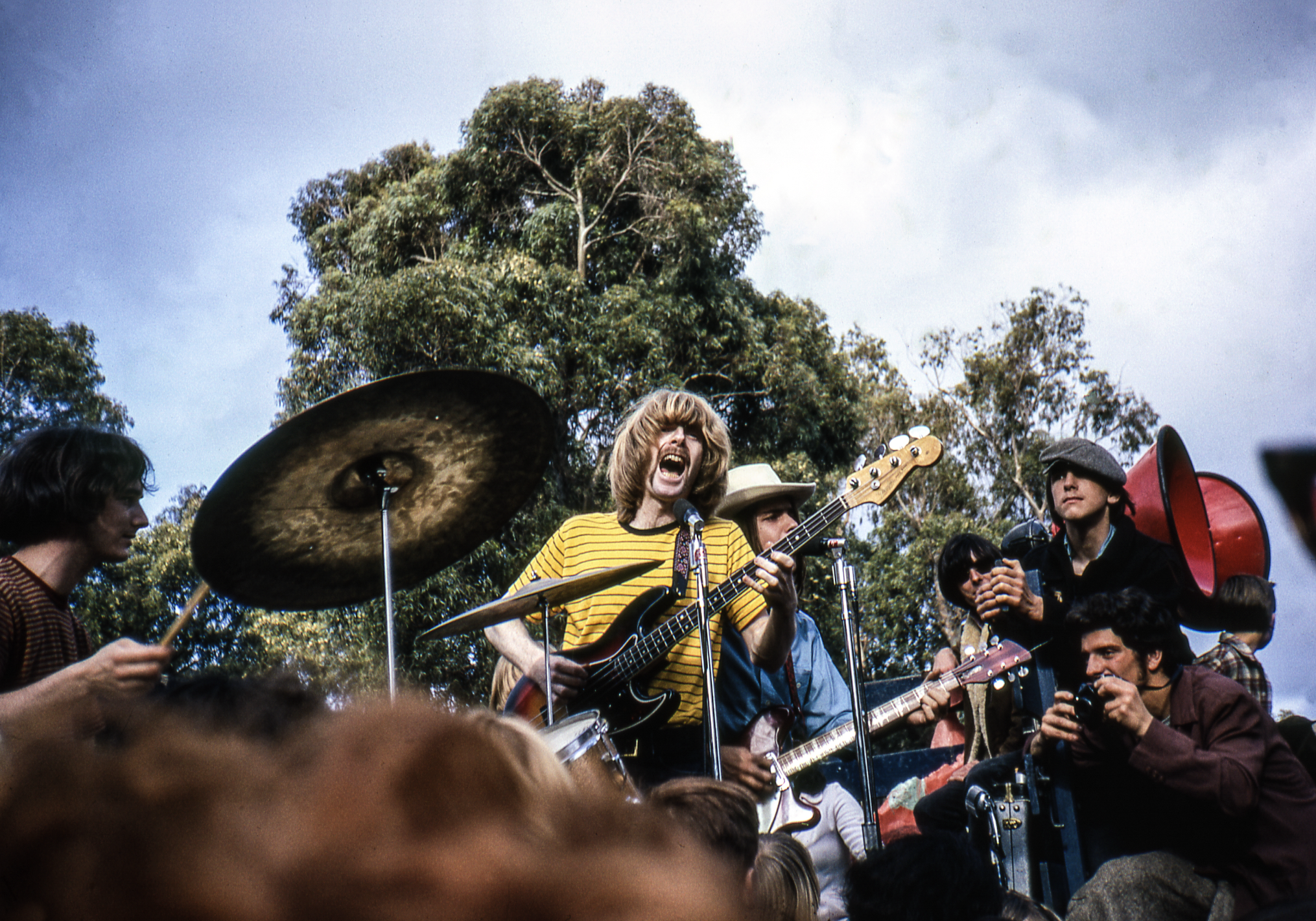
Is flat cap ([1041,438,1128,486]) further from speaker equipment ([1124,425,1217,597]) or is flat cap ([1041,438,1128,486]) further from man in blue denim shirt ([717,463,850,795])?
man in blue denim shirt ([717,463,850,795])

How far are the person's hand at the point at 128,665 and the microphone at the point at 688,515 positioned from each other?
162 centimetres

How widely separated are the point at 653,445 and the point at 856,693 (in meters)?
1.15

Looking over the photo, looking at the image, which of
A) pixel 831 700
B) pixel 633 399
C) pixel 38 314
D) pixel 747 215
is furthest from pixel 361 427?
pixel 38 314

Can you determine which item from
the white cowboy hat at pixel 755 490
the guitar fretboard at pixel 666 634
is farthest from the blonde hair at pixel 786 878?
the white cowboy hat at pixel 755 490

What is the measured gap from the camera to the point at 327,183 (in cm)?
2012

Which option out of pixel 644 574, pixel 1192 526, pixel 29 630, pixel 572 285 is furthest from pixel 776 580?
pixel 572 285

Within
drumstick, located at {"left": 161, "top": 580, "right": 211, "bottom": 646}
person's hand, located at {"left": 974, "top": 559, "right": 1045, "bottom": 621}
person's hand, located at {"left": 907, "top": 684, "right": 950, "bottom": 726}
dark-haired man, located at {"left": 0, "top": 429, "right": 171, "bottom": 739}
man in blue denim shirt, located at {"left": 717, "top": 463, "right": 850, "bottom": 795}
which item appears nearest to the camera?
drumstick, located at {"left": 161, "top": 580, "right": 211, "bottom": 646}

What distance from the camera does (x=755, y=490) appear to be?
17.8 ft

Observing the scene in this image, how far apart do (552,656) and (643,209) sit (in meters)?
15.1

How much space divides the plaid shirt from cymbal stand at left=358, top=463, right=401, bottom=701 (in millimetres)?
3318

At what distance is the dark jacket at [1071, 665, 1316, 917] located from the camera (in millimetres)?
3031

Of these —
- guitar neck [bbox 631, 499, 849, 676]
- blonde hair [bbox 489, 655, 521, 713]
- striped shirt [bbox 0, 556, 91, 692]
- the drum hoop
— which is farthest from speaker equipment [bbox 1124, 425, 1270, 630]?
striped shirt [bbox 0, 556, 91, 692]

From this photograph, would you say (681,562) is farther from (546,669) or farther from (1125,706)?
(1125,706)

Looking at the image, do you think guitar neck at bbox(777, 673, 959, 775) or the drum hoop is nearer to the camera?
the drum hoop
